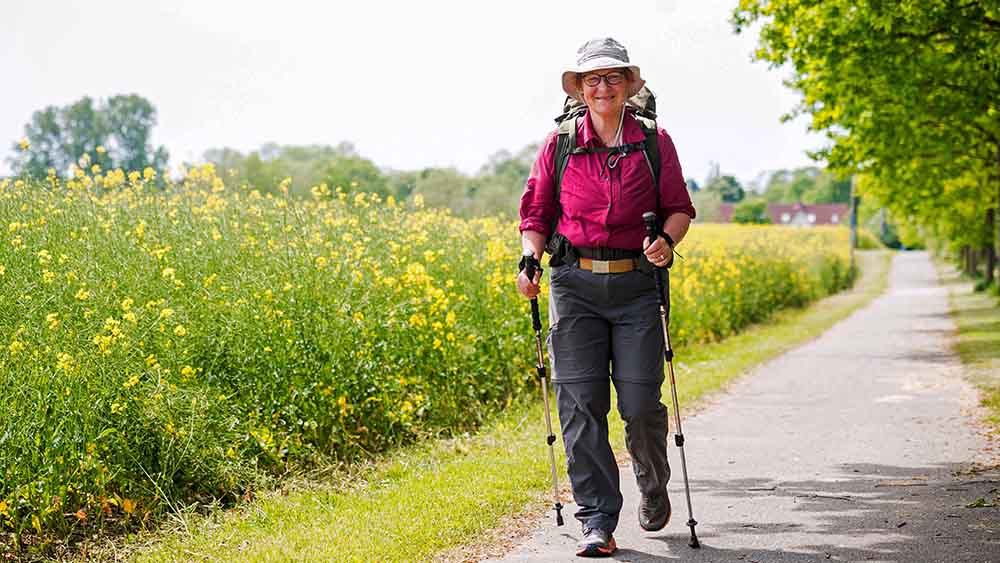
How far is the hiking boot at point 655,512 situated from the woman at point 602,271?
0.27m

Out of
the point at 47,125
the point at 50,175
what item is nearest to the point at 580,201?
the point at 50,175

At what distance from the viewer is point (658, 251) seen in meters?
5.86

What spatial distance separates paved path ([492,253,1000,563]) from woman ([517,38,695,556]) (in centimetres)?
51

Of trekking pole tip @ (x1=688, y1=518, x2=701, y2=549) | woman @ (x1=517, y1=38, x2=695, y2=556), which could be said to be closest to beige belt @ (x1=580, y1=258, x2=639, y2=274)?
woman @ (x1=517, y1=38, x2=695, y2=556)

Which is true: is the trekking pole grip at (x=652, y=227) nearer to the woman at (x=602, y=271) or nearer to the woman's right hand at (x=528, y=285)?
the woman at (x=602, y=271)

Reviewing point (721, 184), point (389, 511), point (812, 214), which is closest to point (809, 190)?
point (812, 214)

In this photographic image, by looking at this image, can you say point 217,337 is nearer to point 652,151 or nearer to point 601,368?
point 601,368

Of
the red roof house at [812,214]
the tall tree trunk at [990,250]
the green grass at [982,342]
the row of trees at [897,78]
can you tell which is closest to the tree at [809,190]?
the red roof house at [812,214]

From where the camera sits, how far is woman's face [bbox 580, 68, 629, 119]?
6023 millimetres

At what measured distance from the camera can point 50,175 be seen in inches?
419

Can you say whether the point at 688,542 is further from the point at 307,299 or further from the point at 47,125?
the point at 47,125

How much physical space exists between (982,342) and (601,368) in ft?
52.9

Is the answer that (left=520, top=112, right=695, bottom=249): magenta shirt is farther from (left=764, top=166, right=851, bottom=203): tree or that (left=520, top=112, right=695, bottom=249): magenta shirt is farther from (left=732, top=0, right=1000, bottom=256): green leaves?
(left=764, top=166, right=851, bottom=203): tree

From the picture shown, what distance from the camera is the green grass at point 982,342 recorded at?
12797mm
